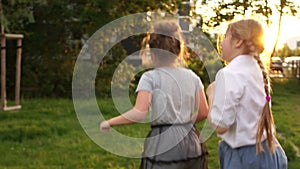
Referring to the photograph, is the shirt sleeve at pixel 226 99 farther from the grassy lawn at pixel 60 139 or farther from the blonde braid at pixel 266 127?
the grassy lawn at pixel 60 139

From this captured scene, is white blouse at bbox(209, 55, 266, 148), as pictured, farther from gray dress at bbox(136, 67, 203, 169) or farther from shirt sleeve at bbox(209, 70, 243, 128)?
gray dress at bbox(136, 67, 203, 169)

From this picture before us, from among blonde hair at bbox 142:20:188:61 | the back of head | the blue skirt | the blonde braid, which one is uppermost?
the back of head

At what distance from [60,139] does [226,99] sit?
5114 millimetres

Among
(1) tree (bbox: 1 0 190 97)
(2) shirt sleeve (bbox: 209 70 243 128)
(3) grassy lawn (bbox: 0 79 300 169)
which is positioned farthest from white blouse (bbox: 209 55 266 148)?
(1) tree (bbox: 1 0 190 97)

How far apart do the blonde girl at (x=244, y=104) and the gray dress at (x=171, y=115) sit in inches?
11.1

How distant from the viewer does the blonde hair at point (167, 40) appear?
3.43 meters

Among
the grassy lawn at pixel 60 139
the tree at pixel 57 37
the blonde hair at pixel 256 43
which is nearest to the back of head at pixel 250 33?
the blonde hair at pixel 256 43

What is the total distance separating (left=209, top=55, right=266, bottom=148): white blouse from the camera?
3031mm

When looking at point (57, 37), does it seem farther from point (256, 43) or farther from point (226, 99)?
point (226, 99)

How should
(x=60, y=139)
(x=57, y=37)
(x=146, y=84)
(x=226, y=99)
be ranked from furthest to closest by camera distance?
(x=57, y=37), (x=60, y=139), (x=146, y=84), (x=226, y=99)

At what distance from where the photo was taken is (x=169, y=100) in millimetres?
3432

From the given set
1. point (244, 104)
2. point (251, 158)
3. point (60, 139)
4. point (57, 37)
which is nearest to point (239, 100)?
point (244, 104)

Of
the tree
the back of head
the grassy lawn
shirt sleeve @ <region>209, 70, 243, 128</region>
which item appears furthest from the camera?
the tree

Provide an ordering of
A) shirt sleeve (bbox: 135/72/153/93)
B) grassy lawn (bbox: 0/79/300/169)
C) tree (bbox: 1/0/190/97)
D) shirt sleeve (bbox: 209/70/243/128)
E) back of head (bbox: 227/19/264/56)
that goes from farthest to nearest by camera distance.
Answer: tree (bbox: 1/0/190/97)
grassy lawn (bbox: 0/79/300/169)
shirt sleeve (bbox: 135/72/153/93)
back of head (bbox: 227/19/264/56)
shirt sleeve (bbox: 209/70/243/128)
